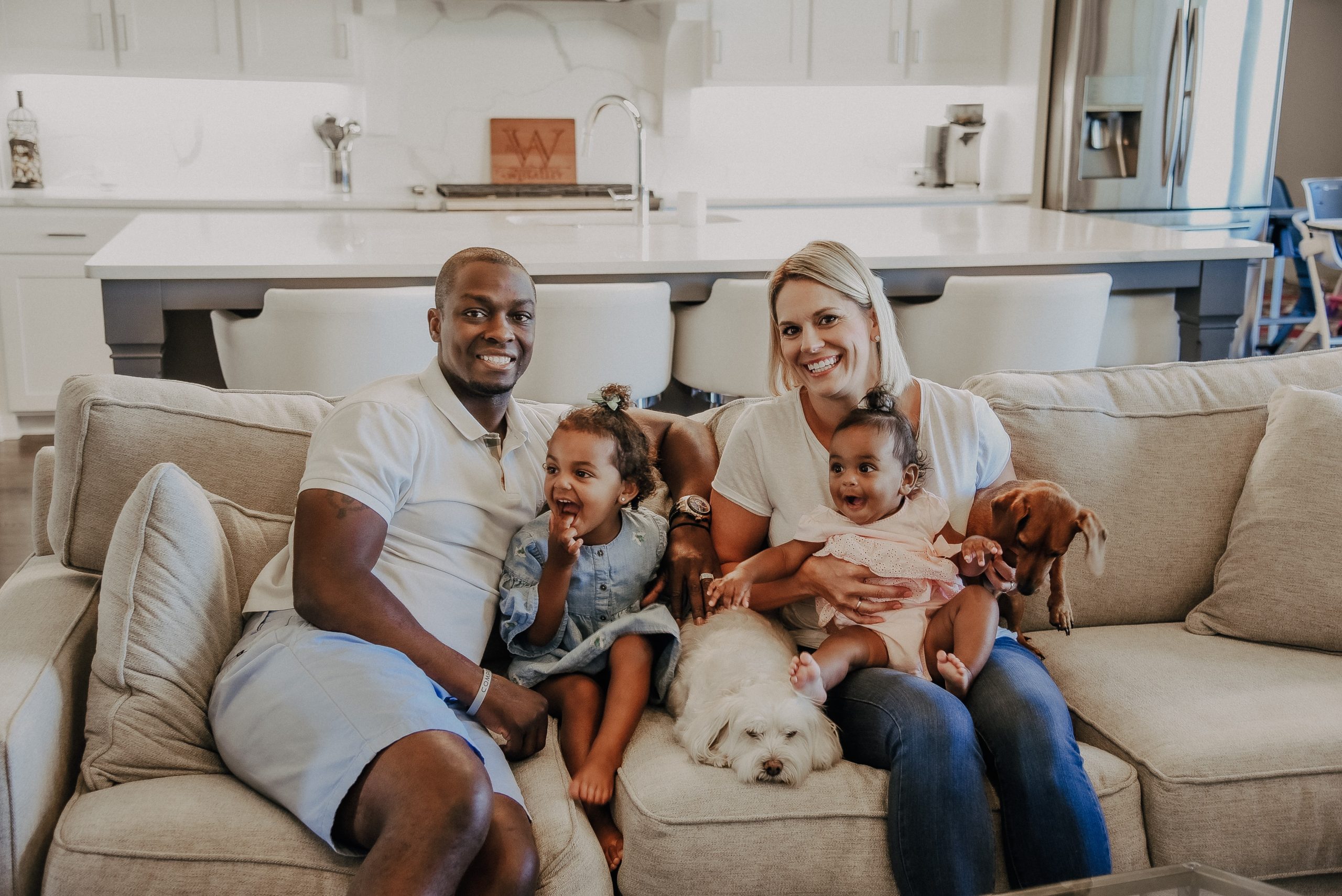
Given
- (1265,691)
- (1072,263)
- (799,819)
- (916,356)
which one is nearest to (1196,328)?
(1072,263)

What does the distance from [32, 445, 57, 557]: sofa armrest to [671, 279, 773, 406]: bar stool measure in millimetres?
1545

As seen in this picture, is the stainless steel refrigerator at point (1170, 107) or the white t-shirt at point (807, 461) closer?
the white t-shirt at point (807, 461)

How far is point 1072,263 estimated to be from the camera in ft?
10.1

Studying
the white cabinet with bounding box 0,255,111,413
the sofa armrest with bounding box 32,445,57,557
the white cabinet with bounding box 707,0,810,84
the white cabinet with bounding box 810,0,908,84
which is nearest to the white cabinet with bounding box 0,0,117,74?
the white cabinet with bounding box 0,255,111,413

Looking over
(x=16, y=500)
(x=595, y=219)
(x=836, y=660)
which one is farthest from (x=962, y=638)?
(x=16, y=500)

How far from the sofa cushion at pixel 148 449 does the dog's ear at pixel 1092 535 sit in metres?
1.19

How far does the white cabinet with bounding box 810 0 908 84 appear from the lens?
552cm

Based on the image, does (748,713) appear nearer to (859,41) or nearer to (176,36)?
(176,36)

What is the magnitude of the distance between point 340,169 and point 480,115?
2.43ft

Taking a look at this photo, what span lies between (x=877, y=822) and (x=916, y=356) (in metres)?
1.73

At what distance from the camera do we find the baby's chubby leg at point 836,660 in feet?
5.08

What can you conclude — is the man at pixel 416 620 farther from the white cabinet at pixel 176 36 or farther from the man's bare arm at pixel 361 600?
the white cabinet at pixel 176 36

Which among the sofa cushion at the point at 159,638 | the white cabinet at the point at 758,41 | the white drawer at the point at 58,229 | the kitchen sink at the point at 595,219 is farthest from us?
the white cabinet at the point at 758,41

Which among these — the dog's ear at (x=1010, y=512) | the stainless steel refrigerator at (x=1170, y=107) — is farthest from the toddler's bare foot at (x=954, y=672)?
the stainless steel refrigerator at (x=1170, y=107)
